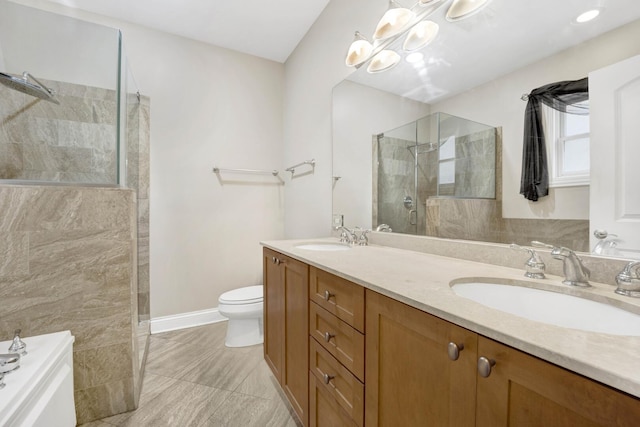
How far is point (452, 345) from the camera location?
0.56 metres

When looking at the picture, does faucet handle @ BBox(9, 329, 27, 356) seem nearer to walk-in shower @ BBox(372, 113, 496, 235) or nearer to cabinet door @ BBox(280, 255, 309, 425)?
cabinet door @ BBox(280, 255, 309, 425)

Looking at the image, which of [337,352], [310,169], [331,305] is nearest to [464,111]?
[331,305]

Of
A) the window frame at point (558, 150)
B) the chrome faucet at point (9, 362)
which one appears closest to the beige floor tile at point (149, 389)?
the chrome faucet at point (9, 362)

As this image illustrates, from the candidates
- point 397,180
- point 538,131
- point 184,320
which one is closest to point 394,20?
point 397,180

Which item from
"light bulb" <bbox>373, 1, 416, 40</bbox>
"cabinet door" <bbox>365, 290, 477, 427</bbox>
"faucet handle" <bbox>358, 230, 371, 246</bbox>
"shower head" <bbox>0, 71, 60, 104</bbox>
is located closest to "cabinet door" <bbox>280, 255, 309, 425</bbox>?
"cabinet door" <bbox>365, 290, 477, 427</bbox>

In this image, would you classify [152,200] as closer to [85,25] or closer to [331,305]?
[85,25]

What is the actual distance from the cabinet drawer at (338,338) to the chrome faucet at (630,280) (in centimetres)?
68

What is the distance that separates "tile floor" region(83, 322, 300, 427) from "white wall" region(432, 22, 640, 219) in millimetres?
1493

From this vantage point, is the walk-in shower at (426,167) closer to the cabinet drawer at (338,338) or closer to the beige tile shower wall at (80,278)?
the cabinet drawer at (338,338)

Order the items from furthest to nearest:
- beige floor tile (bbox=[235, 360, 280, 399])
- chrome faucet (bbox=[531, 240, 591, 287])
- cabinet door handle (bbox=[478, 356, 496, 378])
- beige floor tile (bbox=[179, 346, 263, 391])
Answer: beige floor tile (bbox=[179, 346, 263, 391])
beige floor tile (bbox=[235, 360, 280, 399])
chrome faucet (bbox=[531, 240, 591, 287])
cabinet door handle (bbox=[478, 356, 496, 378])

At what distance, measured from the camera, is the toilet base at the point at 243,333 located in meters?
2.14

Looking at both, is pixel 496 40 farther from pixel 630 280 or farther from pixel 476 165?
pixel 630 280

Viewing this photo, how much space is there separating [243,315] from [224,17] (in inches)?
96.0

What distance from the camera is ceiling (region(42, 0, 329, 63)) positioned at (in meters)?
2.08
